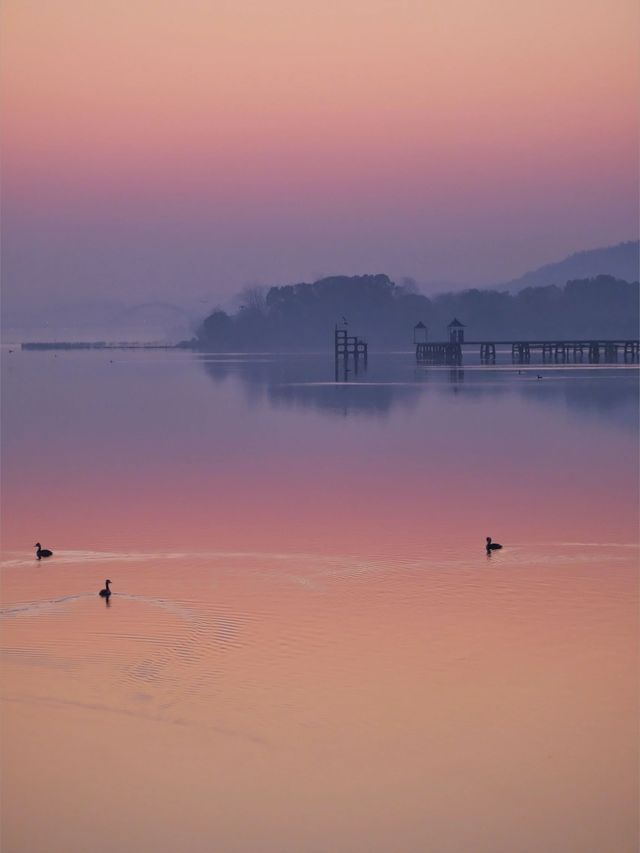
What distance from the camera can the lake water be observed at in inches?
392

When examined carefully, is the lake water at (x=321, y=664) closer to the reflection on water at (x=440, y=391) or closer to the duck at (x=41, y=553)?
the duck at (x=41, y=553)

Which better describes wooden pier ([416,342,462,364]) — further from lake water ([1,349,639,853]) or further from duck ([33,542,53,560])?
duck ([33,542,53,560])

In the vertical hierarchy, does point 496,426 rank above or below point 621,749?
above

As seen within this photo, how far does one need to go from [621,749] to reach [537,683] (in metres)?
1.63

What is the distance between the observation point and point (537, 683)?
1271 centimetres

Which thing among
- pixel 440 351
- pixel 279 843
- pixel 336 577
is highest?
pixel 440 351

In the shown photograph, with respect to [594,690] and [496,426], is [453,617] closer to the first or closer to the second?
[594,690]

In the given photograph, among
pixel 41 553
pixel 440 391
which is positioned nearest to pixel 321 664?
pixel 41 553

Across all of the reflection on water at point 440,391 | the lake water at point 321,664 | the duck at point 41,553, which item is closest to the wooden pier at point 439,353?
the reflection on water at point 440,391

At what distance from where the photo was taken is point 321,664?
13234 mm

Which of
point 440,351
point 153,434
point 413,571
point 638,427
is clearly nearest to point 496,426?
point 638,427

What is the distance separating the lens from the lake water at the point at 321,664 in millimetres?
9953

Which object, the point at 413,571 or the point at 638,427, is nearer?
the point at 413,571

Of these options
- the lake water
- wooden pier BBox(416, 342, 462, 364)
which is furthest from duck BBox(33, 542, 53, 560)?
wooden pier BBox(416, 342, 462, 364)
